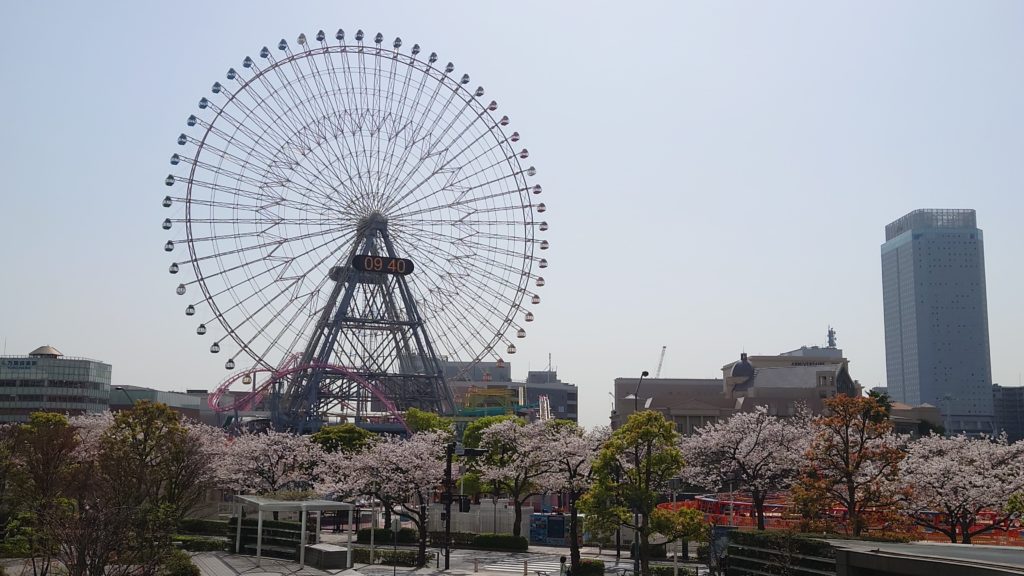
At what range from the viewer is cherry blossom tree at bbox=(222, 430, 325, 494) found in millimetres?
57656

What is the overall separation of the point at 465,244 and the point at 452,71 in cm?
1319

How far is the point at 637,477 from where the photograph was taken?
3688 cm

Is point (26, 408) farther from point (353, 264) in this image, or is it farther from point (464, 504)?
point (464, 504)

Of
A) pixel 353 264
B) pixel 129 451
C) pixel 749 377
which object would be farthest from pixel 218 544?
pixel 749 377

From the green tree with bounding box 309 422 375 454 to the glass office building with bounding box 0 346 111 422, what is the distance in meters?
58.8

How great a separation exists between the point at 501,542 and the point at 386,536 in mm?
6526

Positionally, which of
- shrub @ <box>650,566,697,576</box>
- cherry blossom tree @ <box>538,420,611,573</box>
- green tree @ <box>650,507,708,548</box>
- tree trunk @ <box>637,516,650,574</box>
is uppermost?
cherry blossom tree @ <box>538,420,611,573</box>

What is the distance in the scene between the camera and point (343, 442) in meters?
68.2

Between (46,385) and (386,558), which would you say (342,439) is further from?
(46,385)

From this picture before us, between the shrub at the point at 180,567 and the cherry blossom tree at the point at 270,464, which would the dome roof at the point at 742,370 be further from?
the shrub at the point at 180,567

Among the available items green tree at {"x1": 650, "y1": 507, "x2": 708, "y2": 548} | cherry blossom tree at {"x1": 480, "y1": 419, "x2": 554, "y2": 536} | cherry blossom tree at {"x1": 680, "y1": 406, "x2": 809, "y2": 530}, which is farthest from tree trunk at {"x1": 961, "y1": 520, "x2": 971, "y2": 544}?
cherry blossom tree at {"x1": 480, "y1": 419, "x2": 554, "y2": 536}

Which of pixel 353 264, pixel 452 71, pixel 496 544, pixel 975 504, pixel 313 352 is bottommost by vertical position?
pixel 496 544

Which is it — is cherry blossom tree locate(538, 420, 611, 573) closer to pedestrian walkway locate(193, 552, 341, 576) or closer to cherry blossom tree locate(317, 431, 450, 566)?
cherry blossom tree locate(317, 431, 450, 566)

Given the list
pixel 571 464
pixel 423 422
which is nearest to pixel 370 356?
pixel 423 422
